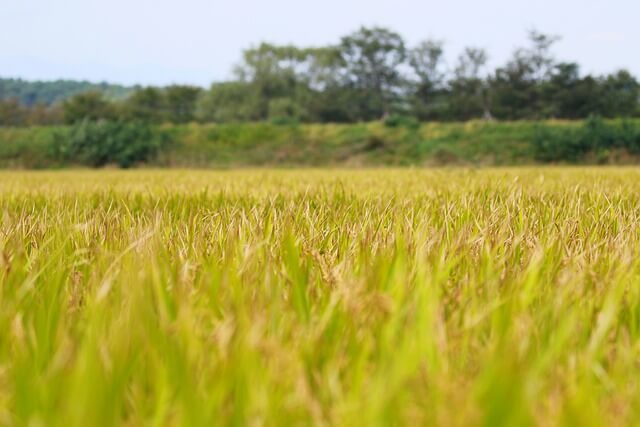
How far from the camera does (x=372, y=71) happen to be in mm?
58750

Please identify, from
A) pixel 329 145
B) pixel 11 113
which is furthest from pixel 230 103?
pixel 329 145

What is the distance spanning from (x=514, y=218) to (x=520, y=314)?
1.17m

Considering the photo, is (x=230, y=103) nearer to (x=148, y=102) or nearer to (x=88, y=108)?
(x=148, y=102)

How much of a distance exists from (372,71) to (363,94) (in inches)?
137

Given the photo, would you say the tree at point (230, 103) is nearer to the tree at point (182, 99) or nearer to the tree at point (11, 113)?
the tree at point (182, 99)

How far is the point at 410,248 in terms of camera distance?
123 cm

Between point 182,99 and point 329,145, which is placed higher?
point 182,99

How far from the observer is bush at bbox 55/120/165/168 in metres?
29.4

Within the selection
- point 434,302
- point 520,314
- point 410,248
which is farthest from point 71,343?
point 410,248

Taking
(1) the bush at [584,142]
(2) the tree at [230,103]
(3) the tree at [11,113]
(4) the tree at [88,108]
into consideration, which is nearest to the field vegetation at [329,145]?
(1) the bush at [584,142]

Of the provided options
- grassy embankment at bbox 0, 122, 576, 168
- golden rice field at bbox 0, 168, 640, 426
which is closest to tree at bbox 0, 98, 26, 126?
grassy embankment at bbox 0, 122, 576, 168

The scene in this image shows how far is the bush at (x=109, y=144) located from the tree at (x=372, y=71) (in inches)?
1112

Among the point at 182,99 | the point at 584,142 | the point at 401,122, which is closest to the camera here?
the point at 584,142

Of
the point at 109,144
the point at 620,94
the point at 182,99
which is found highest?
the point at 620,94
